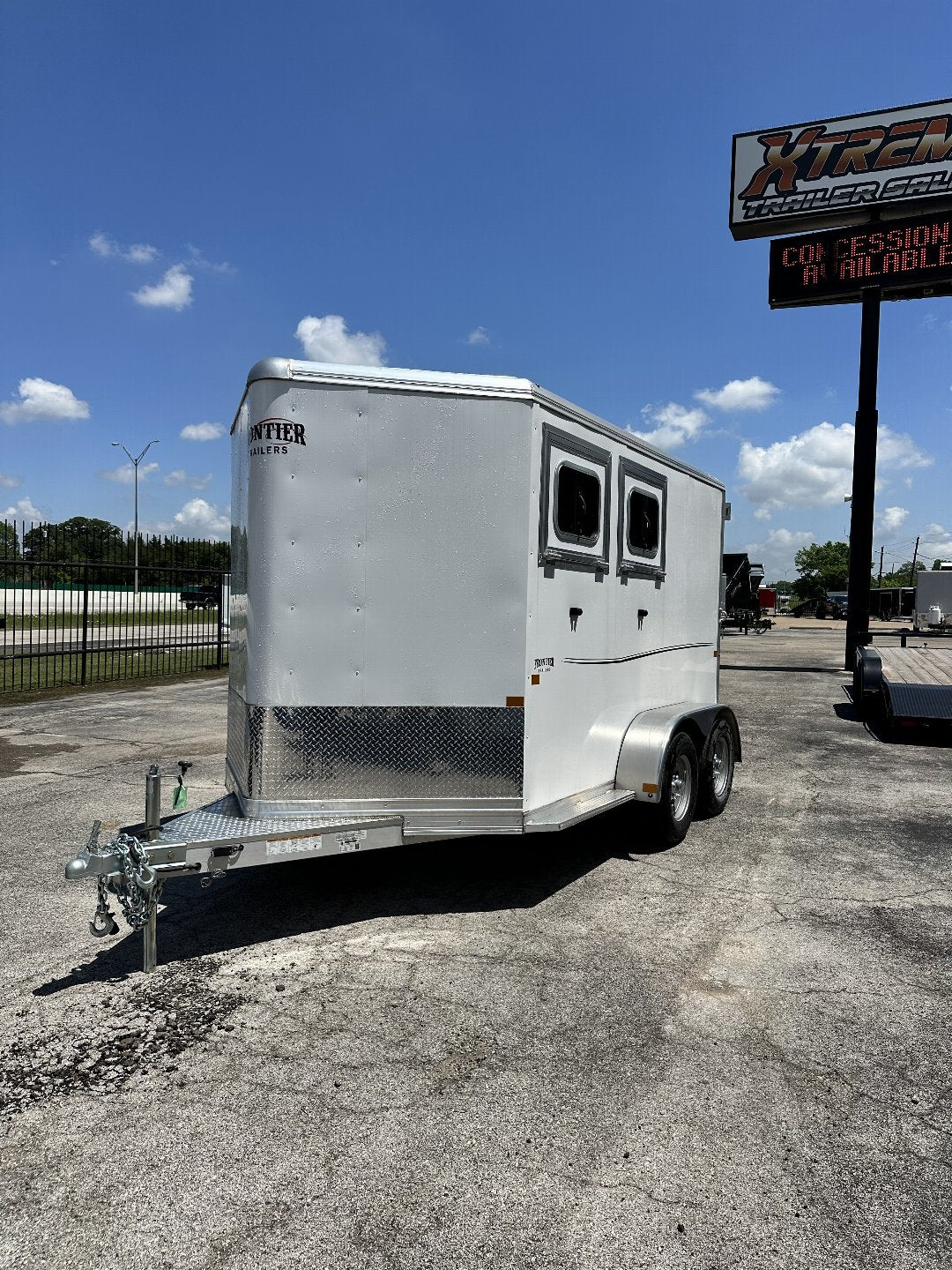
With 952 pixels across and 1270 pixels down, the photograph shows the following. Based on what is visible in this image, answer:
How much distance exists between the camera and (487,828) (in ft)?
16.3

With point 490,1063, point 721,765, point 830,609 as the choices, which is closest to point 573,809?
point 490,1063

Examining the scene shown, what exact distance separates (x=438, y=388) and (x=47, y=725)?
31.4 ft

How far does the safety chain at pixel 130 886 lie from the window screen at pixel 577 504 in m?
3.01

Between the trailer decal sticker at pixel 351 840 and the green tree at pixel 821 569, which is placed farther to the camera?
the green tree at pixel 821 569

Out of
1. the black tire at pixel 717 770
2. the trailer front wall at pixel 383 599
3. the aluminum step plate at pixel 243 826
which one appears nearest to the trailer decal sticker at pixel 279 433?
the trailer front wall at pixel 383 599

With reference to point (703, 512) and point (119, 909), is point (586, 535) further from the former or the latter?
point (119, 909)

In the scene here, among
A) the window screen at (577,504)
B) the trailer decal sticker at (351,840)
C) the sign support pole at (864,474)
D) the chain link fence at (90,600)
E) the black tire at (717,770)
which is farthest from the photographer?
the sign support pole at (864,474)

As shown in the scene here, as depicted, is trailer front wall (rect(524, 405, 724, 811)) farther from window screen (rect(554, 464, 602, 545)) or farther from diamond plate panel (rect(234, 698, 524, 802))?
diamond plate panel (rect(234, 698, 524, 802))

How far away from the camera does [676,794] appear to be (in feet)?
21.9

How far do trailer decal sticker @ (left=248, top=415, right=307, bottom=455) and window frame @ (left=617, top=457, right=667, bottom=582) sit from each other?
2.47m

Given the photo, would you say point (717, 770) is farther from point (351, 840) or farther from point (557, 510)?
point (351, 840)

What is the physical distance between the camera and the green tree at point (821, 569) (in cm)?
10038

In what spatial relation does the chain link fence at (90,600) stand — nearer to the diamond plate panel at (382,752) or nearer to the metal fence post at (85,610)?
the metal fence post at (85,610)

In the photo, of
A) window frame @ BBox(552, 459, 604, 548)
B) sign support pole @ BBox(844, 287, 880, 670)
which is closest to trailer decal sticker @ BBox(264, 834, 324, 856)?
window frame @ BBox(552, 459, 604, 548)
